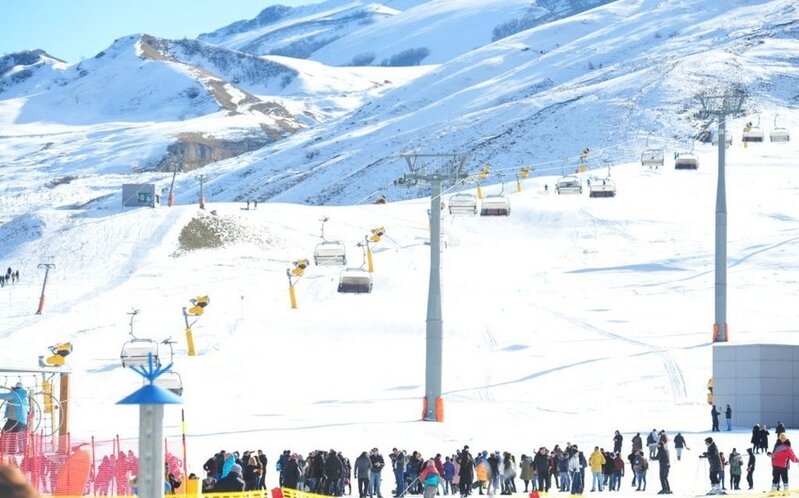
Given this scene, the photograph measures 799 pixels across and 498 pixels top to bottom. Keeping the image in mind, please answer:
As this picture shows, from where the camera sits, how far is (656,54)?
167 meters

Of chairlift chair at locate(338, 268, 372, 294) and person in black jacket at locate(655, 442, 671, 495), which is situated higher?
chairlift chair at locate(338, 268, 372, 294)

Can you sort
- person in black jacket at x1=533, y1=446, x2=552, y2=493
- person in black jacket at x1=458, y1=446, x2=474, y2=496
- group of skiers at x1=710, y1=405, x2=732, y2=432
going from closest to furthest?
person in black jacket at x1=458, y1=446, x2=474, y2=496 → person in black jacket at x1=533, y1=446, x2=552, y2=493 → group of skiers at x1=710, y1=405, x2=732, y2=432

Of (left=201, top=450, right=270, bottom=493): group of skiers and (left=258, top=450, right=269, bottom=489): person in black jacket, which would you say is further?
(left=258, top=450, right=269, bottom=489): person in black jacket

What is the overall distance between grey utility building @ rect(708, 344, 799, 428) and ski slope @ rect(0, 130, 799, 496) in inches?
43.9

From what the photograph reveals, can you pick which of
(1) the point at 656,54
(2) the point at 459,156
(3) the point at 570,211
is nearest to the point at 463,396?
(2) the point at 459,156

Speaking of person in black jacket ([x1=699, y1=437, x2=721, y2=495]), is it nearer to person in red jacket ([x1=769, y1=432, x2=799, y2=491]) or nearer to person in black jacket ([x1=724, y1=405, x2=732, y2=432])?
person in red jacket ([x1=769, y1=432, x2=799, y2=491])

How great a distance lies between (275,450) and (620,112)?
107769 millimetres

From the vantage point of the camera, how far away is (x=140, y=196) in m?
91.2

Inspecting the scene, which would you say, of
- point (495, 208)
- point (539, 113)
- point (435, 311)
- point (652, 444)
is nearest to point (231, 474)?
point (652, 444)

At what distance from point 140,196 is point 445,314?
43.8m

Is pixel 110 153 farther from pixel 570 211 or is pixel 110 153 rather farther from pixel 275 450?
pixel 275 450

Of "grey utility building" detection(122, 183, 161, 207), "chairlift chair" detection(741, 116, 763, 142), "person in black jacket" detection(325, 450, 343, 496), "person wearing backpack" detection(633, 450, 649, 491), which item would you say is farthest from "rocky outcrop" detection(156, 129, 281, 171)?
"person in black jacket" detection(325, 450, 343, 496)

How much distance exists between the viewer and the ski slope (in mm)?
36438

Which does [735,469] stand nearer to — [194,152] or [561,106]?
[561,106]
